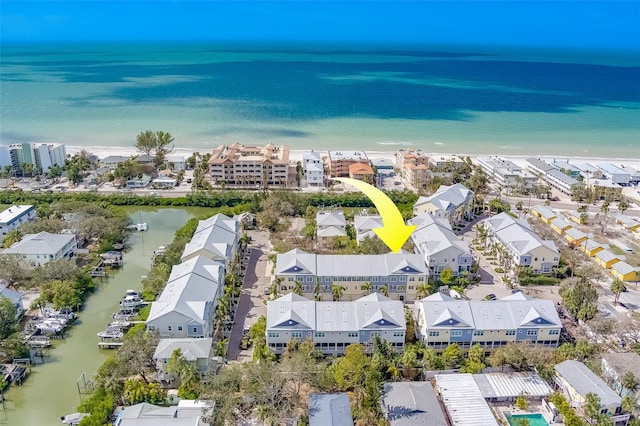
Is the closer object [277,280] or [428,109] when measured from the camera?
[277,280]

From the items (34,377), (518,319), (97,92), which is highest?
(97,92)

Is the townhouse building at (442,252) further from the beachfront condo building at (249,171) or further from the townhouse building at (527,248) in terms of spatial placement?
the beachfront condo building at (249,171)

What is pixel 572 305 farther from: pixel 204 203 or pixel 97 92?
pixel 97 92

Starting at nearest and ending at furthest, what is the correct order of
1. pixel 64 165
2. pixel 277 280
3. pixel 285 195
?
1. pixel 277 280
2. pixel 285 195
3. pixel 64 165

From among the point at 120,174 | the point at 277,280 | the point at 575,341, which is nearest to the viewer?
the point at 575,341

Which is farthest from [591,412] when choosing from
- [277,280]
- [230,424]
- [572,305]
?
[277,280]

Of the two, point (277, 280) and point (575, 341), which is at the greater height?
point (277, 280)

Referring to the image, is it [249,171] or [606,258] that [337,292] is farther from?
[249,171]
